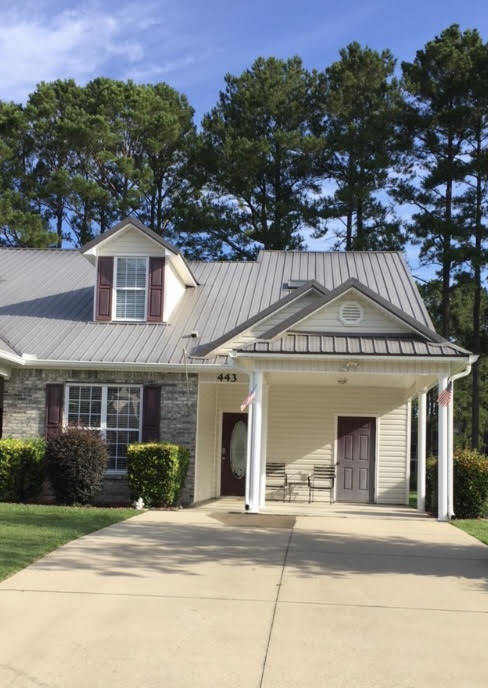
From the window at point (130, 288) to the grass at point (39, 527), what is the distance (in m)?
5.38

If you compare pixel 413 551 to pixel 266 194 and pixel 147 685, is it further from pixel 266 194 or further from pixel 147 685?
pixel 266 194

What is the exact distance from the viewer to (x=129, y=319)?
Answer: 1828 centimetres

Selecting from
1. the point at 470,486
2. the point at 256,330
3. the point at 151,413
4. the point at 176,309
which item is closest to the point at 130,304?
the point at 176,309

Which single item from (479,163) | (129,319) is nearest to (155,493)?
(129,319)

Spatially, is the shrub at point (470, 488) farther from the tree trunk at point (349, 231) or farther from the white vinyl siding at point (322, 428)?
the tree trunk at point (349, 231)

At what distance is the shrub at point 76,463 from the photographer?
595 inches

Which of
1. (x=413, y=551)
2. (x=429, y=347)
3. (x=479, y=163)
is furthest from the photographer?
(x=479, y=163)

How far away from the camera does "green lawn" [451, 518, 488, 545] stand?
39.9 feet

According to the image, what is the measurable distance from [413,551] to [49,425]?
888 centimetres

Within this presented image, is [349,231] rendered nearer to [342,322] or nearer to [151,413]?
[342,322]

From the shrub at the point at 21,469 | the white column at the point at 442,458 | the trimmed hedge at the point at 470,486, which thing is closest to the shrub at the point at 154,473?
the shrub at the point at 21,469

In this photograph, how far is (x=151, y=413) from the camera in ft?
53.8

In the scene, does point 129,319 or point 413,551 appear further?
point 129,319

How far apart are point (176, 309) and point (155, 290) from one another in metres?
0.99
